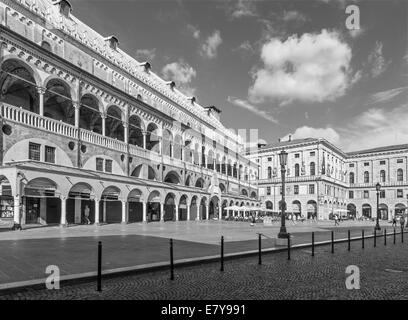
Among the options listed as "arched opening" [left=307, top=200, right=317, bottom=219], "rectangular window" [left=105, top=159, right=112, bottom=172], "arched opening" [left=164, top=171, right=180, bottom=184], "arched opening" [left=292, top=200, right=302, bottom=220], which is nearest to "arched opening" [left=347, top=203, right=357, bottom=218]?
"arched opening" [left=307, top=200, right=317, bottom=219]

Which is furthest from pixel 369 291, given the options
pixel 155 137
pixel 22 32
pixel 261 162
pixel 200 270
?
pixel 261 162

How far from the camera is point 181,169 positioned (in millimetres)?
46000

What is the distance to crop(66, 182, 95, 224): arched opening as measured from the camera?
1065 inches

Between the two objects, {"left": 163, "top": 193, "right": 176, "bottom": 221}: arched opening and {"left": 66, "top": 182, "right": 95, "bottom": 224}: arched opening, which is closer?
{"left": 66, "top": 182, "right": 95, "bottom": 224}: arched opening

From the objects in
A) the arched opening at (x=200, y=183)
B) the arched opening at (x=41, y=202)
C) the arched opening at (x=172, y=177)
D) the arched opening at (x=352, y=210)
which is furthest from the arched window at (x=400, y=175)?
the arched opening at (x=41, y=202)

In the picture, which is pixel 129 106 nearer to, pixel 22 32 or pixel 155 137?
pixel 155 137

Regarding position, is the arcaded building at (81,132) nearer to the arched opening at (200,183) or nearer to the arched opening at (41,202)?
the arched opening at (41,202)

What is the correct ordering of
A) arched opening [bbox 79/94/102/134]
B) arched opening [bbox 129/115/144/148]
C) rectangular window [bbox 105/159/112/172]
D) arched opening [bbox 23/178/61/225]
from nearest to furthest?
arched opening [bbox 23/178/61/225], rectangular window [bbox 105/159/112/172], arched opening [bbox 79/94/102/134], arched opening [bbox 129/115/144/148]

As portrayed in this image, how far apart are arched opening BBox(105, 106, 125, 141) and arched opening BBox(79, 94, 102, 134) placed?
1072 millimetres

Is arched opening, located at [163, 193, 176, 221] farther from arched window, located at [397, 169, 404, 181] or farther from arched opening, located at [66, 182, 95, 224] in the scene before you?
arched window, located at [397, 169, 404, 181]

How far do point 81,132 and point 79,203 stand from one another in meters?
5.92

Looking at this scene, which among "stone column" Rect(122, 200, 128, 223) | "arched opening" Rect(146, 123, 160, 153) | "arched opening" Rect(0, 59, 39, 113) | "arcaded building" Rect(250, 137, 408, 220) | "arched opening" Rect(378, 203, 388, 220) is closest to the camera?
"arched opening" Rect(0, 59, 39, 113)

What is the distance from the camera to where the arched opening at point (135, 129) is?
39.1 meters
